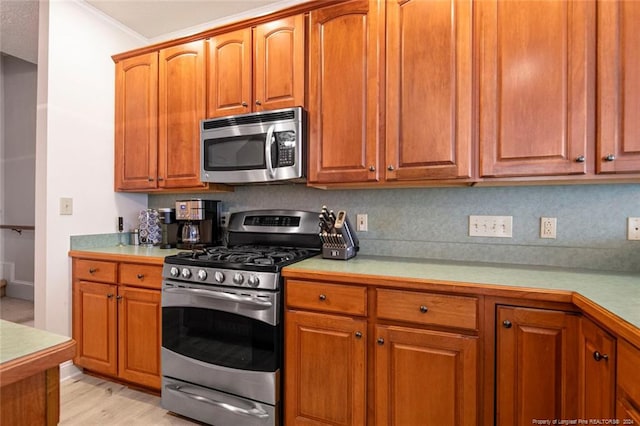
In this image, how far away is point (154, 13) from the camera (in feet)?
8.34

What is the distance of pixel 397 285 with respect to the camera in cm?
145

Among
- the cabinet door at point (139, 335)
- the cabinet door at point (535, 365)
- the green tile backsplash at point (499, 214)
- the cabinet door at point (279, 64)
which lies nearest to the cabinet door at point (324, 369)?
the cabinet door at point (535, 365)

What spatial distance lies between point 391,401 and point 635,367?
0.91m

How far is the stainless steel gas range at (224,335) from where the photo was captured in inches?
64.8

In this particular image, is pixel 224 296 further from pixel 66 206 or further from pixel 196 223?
pixel 66 206

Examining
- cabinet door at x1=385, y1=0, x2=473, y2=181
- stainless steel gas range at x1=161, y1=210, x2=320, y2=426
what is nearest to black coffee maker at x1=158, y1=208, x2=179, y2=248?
stainless steel gas range at x1=161, y1=210, x2=320, y2=426

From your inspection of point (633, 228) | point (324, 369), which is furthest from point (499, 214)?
point (324, 369)

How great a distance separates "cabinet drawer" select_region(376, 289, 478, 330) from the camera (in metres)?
1.36

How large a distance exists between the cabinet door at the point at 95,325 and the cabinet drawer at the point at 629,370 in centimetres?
253

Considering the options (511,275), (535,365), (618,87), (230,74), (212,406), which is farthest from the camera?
(230,74)

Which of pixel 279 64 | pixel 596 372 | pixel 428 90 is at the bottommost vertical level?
pixel 596 372

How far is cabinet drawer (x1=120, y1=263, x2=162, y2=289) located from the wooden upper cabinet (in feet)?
3.62

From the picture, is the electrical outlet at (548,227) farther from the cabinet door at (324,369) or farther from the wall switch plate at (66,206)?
the wall switch plate at (66,206)

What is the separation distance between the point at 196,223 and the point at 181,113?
0.81 m
